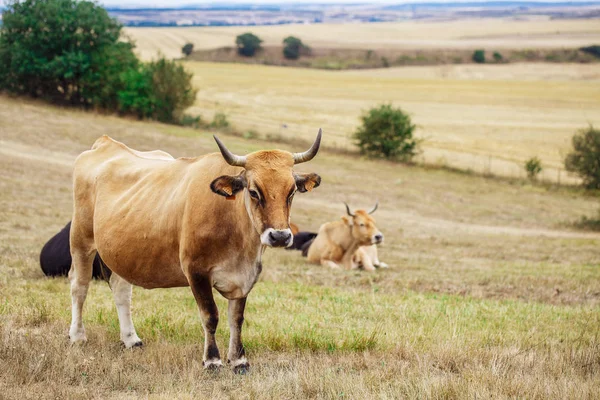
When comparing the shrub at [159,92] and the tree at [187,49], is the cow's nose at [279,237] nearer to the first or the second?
the shrub at [159,92]

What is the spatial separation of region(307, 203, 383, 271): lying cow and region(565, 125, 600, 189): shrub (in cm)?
2751

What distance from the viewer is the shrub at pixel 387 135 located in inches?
1943

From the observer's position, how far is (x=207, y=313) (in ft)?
23.5

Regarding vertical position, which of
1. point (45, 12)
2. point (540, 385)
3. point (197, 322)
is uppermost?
point (45, 12)

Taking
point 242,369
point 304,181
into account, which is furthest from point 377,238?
point 242,369

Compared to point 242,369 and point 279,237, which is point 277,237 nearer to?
point 279,237

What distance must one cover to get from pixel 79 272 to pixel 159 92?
4888 cm

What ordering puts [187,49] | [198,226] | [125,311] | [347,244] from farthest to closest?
[187,49], [347,244], [125,311], [198,226]

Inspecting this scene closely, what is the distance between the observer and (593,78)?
4146 inches

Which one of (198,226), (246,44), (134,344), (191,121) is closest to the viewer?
(198,226)

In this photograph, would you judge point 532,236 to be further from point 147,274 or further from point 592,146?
point 147,274

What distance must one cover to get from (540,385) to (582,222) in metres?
29.4

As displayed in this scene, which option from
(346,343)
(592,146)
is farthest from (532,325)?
Answer: (592,146)

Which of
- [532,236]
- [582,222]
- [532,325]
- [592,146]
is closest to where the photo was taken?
[532,325]
